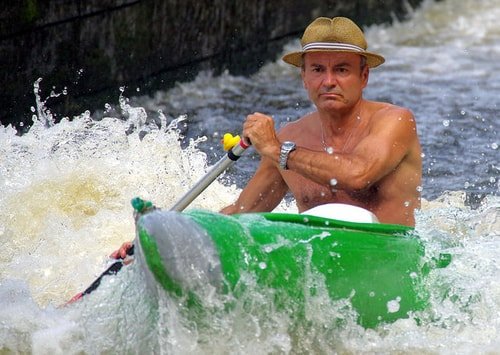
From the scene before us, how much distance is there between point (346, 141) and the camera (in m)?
5.79

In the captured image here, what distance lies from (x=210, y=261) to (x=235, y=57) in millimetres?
8823

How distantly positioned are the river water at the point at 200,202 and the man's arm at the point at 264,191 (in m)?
0.73

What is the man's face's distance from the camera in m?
5.66

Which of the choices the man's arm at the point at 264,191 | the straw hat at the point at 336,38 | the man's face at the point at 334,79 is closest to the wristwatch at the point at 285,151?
the man's face at the point at 334,79

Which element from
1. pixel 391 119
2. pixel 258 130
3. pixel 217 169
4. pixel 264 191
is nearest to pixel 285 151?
pixel 258 130

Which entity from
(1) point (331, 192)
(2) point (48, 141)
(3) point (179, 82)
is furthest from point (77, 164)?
(3) point (179, 82)

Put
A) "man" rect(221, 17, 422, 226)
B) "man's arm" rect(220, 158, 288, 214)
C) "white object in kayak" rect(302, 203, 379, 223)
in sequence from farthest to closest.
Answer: "man's arm" rect(220, 158, 288, 214), "man" rect(221, 17, 422, 226), "white object in kayak" rect(302, 203, 379, 223)

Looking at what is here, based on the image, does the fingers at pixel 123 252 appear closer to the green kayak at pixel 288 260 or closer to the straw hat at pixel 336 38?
the green kayak at pixel 288 260

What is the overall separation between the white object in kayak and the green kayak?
0.22m

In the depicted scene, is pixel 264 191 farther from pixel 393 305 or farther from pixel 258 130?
pixel 393 305

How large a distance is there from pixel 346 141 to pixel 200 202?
2259 mm

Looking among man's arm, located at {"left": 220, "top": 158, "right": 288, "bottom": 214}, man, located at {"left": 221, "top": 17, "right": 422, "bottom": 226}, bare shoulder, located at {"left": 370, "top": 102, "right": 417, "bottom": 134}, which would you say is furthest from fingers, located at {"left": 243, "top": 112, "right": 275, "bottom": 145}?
man's arm, located at {"left": 220, "top": 158, "right": 288, "bottom": 214}

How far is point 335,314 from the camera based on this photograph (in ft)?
16.6

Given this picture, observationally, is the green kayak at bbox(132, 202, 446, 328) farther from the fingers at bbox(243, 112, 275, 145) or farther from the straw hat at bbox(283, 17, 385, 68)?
the straw hat at bbox(283, 17, 385, 68)
